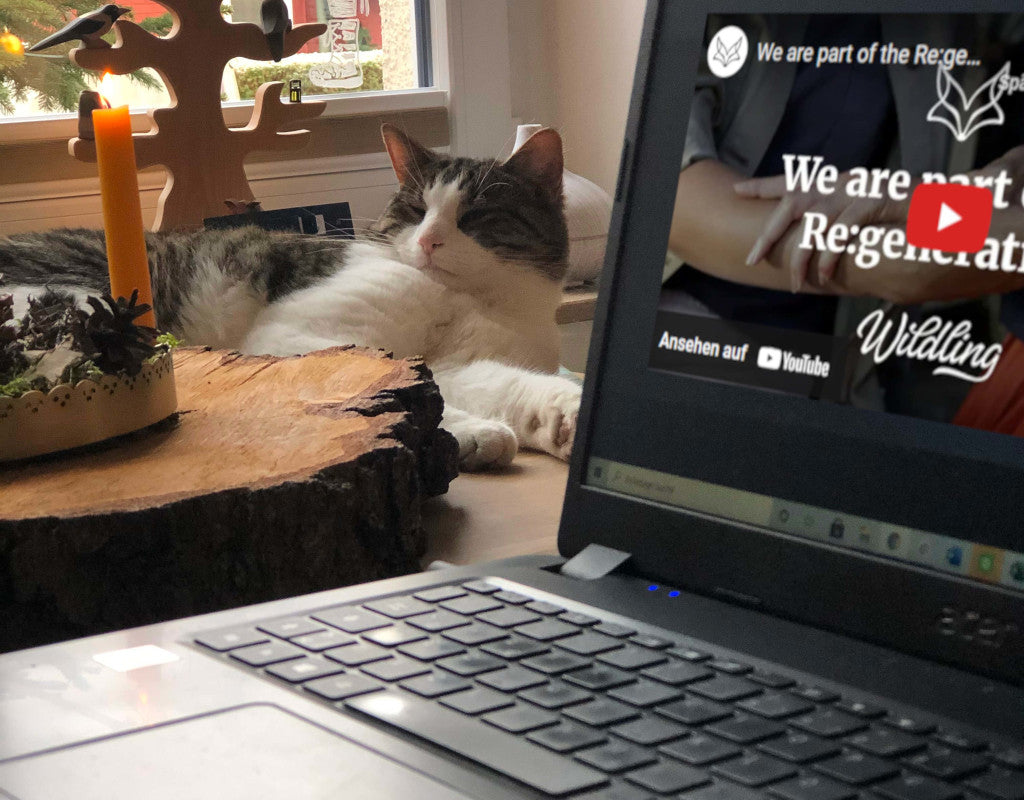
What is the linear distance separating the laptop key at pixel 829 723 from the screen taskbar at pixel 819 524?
10 cm

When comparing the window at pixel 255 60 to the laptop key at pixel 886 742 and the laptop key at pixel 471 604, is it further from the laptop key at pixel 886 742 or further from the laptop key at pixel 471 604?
the laptop key at pixel 886 742

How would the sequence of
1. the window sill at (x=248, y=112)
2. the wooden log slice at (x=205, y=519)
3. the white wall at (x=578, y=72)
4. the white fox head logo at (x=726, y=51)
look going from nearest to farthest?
the white fox head logo at (x=726, y=51), the wooden log slice at (x=205, y=519), the window sill at (x=248, y=112), the white wall at (x=578, y=72)

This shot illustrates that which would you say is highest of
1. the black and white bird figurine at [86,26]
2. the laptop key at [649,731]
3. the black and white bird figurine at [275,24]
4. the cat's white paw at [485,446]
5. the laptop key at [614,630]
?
the black and white bird figurine at [275,24]

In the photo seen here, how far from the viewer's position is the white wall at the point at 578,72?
2.31m

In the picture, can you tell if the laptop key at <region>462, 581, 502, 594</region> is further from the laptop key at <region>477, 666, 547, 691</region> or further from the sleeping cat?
the sleeping cat

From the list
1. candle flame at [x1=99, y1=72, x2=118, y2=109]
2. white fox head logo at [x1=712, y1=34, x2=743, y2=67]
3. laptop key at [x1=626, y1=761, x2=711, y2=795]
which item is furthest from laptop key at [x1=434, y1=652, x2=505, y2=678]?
candle flame at [x1=99, y1=72, x2=118, y2=109]

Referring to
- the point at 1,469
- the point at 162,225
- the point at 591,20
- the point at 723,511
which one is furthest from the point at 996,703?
the point at 591,20

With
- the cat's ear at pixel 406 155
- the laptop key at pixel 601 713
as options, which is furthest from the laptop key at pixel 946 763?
the cat's ear at pixel 406 155

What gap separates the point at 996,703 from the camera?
Answer: 0.45m

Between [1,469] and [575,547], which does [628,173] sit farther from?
[1,469]

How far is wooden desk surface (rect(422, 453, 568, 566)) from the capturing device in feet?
2.60

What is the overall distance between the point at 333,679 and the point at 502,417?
659 millimetres

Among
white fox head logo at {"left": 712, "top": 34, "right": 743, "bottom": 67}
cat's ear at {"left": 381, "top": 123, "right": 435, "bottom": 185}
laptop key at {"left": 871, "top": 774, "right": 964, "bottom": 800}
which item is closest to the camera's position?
laptop key at {"left": 871, "top": 774, "right": 964, "bottom": 800}

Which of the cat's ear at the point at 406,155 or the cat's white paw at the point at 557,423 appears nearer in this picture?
the cat's white paw at the point at 557,423
